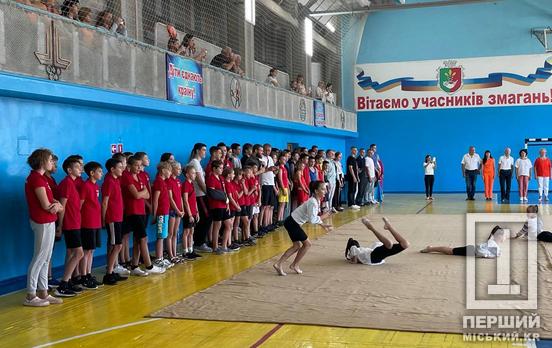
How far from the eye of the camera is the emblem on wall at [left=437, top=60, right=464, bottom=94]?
25.6 metres

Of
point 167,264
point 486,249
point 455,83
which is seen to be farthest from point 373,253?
point 455,83

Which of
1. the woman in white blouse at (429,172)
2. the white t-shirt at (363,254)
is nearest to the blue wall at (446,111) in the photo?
the woman in white blouse at (429,172)

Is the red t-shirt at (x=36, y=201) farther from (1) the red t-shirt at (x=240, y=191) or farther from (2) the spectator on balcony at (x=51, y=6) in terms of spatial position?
(1) the red t-shirt at (x=240, y=191)

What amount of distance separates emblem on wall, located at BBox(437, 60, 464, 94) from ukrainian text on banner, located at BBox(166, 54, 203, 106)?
16.1 meters

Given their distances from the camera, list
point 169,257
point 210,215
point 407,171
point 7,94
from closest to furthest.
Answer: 1. point 7,94
2. point 169,257
3. point 210,215
4. point 407,171

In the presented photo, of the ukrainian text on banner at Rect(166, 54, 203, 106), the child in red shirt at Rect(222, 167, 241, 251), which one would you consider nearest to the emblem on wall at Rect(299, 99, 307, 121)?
the ukrainian text on banner at Rect(166, 54, 203, 106)

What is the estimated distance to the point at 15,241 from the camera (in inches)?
310

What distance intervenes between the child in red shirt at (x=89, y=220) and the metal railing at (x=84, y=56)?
162 centimetres

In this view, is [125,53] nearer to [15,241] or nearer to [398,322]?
[15,241]

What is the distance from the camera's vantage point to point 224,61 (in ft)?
47.2

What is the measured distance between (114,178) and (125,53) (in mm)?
2768

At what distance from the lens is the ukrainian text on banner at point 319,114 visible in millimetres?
20656

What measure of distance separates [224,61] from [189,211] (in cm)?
583

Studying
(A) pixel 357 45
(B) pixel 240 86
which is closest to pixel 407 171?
→ (A) pixel 357 45
